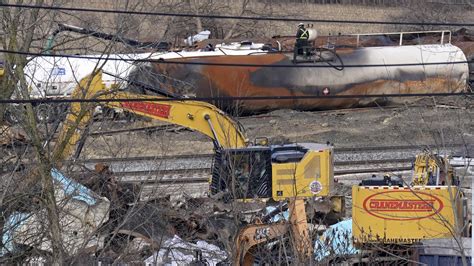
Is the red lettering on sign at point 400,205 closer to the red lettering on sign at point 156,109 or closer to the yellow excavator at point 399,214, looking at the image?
the yellow excavator at point 399,214

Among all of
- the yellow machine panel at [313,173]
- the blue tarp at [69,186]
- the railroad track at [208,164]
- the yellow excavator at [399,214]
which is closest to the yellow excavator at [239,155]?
the yellow machine panel at [313,173]

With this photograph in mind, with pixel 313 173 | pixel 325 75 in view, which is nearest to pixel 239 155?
pixel 313 173

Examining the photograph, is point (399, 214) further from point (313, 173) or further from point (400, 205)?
point (313, 173)

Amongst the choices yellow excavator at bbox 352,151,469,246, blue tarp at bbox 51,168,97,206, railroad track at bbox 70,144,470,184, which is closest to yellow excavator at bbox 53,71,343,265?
blue tarp at bbox 51,168,97,206

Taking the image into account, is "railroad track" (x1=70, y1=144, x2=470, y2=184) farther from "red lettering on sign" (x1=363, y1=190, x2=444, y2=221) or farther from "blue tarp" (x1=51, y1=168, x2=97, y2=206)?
"red lettering on sign" (x1=363, y1=190, x2=444, y2=221)

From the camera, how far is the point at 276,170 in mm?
16828

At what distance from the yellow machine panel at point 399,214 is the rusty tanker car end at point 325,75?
16176 mm

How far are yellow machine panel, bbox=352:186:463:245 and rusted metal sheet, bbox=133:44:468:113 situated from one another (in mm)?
16322

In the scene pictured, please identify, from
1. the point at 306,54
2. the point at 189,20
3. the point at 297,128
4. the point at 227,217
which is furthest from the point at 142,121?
the point at 189,20

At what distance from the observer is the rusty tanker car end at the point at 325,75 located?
3028 cm

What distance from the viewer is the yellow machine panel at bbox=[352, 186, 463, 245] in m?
13.4

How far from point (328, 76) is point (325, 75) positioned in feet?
0.34

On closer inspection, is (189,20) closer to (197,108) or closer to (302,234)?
(197,108)

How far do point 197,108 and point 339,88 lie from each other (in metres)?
14.5
